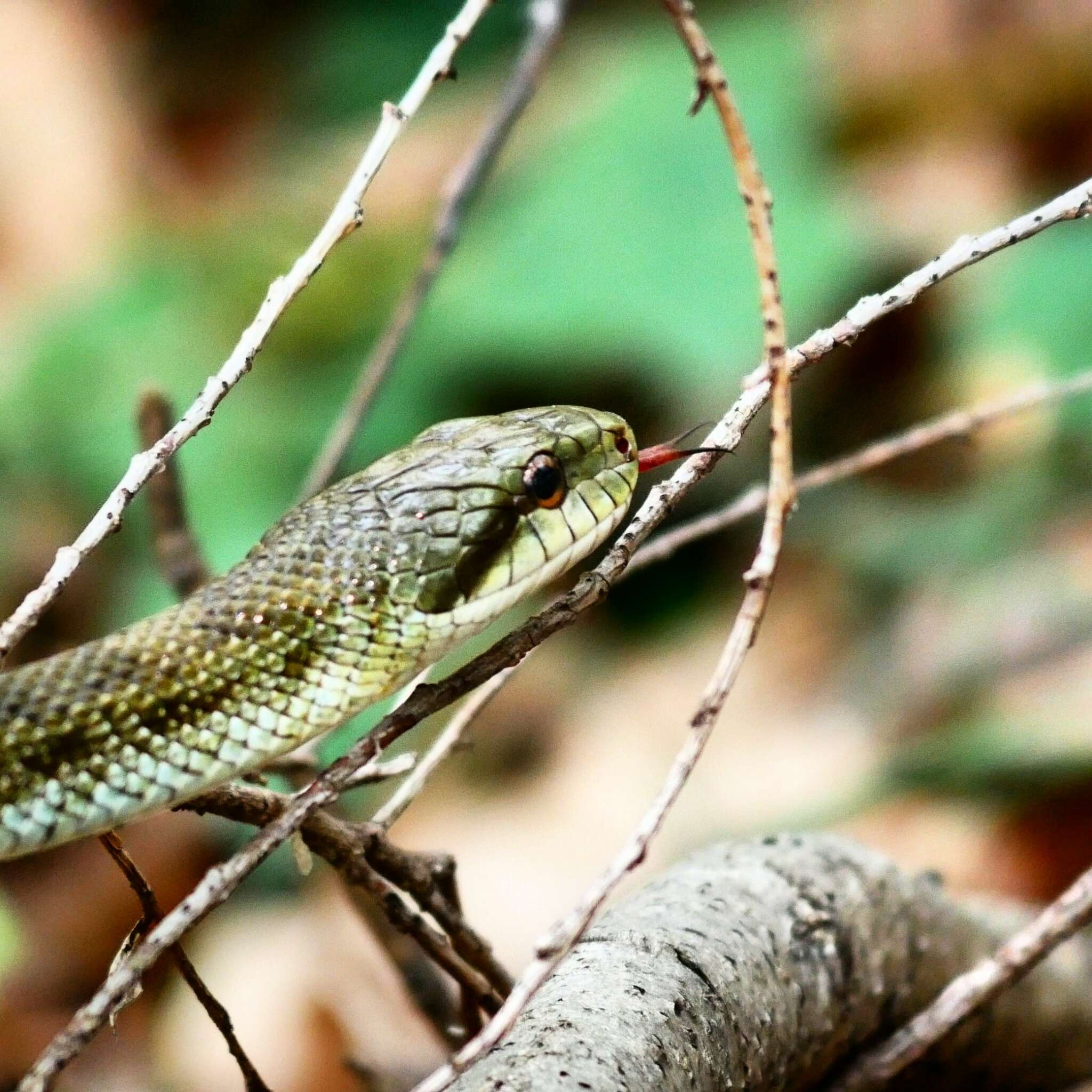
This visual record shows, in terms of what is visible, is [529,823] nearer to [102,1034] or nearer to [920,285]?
[102,1034]

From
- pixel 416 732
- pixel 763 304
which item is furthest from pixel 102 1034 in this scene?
pixel 763 304

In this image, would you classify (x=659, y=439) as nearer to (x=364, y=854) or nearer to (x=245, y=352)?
→ (x=364, y=854)

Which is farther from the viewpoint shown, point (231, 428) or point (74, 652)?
point (231, 428)

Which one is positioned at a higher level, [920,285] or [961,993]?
[920,285]

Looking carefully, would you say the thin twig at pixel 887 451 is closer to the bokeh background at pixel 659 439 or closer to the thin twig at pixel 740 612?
the thin twig at pixel 740 612

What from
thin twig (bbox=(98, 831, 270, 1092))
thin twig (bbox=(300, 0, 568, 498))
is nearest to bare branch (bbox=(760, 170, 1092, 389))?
thin twig (bbox=(98, 831, 270, 1092))

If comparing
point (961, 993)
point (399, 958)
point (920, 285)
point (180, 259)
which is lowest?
point (961, 993)

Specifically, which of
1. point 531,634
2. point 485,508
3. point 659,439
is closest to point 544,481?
point 485,508
